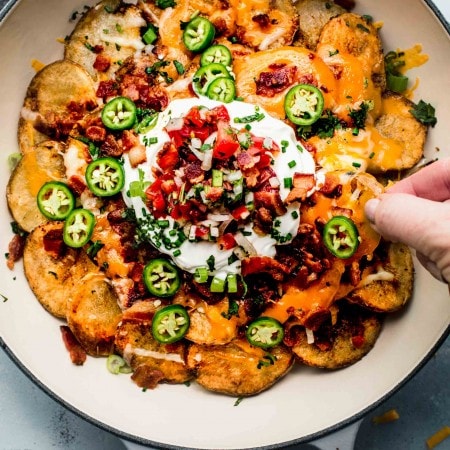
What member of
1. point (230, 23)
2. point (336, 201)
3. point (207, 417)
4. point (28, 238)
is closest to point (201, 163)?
point (336, 201)

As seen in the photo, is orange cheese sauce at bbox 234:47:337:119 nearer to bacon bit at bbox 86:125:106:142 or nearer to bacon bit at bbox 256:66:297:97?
bacon bit at bbox 256:66:297:97

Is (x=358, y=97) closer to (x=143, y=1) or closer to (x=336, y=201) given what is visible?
(x=336, y=201)

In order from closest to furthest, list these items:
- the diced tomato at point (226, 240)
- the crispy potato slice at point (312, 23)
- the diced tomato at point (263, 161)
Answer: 1. the diced tomato at point (263, 161)
2. the diced tomato at point (226, 240)
3. the crispy potato slice at point (312, 23)

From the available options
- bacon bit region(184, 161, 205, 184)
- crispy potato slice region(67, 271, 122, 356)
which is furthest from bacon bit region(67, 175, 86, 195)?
bacon bit region(184, 161, 205, 184)

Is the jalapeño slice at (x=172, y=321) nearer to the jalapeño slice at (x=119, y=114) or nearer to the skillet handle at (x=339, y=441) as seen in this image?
the skillet handle at (x=339, y=441)

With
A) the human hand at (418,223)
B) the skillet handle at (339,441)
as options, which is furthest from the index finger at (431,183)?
the skillet handle at (339,441)

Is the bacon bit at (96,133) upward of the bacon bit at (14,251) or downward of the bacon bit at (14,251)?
upward

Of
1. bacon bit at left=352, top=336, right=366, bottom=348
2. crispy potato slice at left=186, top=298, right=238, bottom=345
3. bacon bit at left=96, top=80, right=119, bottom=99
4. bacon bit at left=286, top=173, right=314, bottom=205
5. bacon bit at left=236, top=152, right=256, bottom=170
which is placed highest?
bacon bit at left=96, top=80, right=119, bottom=99
